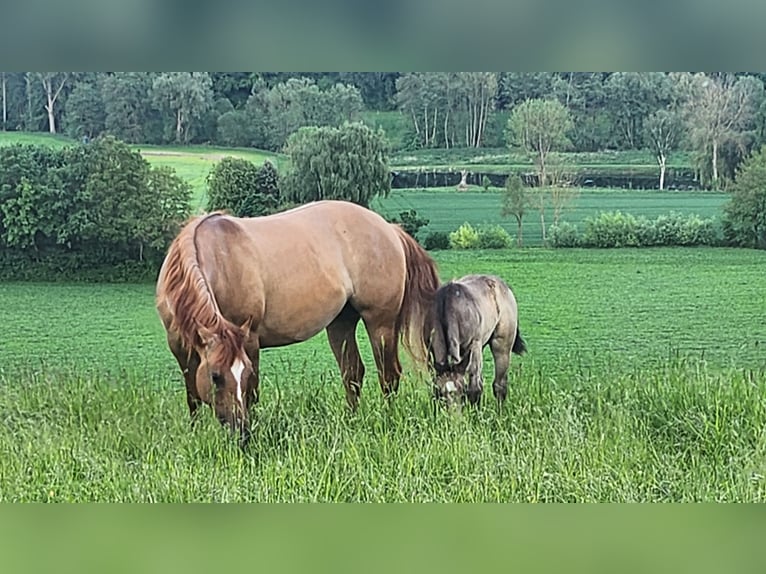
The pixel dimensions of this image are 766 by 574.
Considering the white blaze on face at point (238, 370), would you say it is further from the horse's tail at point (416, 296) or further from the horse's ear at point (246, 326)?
the horse's tail at point (416, 296)

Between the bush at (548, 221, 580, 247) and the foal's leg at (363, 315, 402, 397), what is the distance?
2.06ft

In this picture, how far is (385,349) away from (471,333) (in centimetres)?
30

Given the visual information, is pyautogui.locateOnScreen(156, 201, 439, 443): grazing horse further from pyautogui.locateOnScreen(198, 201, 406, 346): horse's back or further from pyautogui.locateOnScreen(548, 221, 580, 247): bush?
pyautogui.locateOnScreen(548, 221, 580, 247): bush

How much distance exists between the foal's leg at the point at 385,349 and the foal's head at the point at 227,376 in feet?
1.49

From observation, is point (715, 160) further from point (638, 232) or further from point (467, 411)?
point (467, 411)

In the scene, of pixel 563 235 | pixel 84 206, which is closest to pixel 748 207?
pixel 563 235

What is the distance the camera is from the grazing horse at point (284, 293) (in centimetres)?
285

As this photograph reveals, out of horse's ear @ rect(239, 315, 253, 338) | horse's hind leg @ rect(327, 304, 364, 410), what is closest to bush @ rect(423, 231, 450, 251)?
horse's hind leg @ rect(327, 304, 364, 410)

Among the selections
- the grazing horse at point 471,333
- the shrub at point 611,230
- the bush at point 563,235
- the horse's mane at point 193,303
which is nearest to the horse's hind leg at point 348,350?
the grazing horse at point 471,333

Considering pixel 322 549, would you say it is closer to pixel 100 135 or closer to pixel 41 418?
pixel 41 418

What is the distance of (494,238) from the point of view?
3.11 meters

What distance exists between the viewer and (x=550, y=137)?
310 cm

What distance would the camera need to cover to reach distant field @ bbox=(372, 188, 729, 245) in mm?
3109
